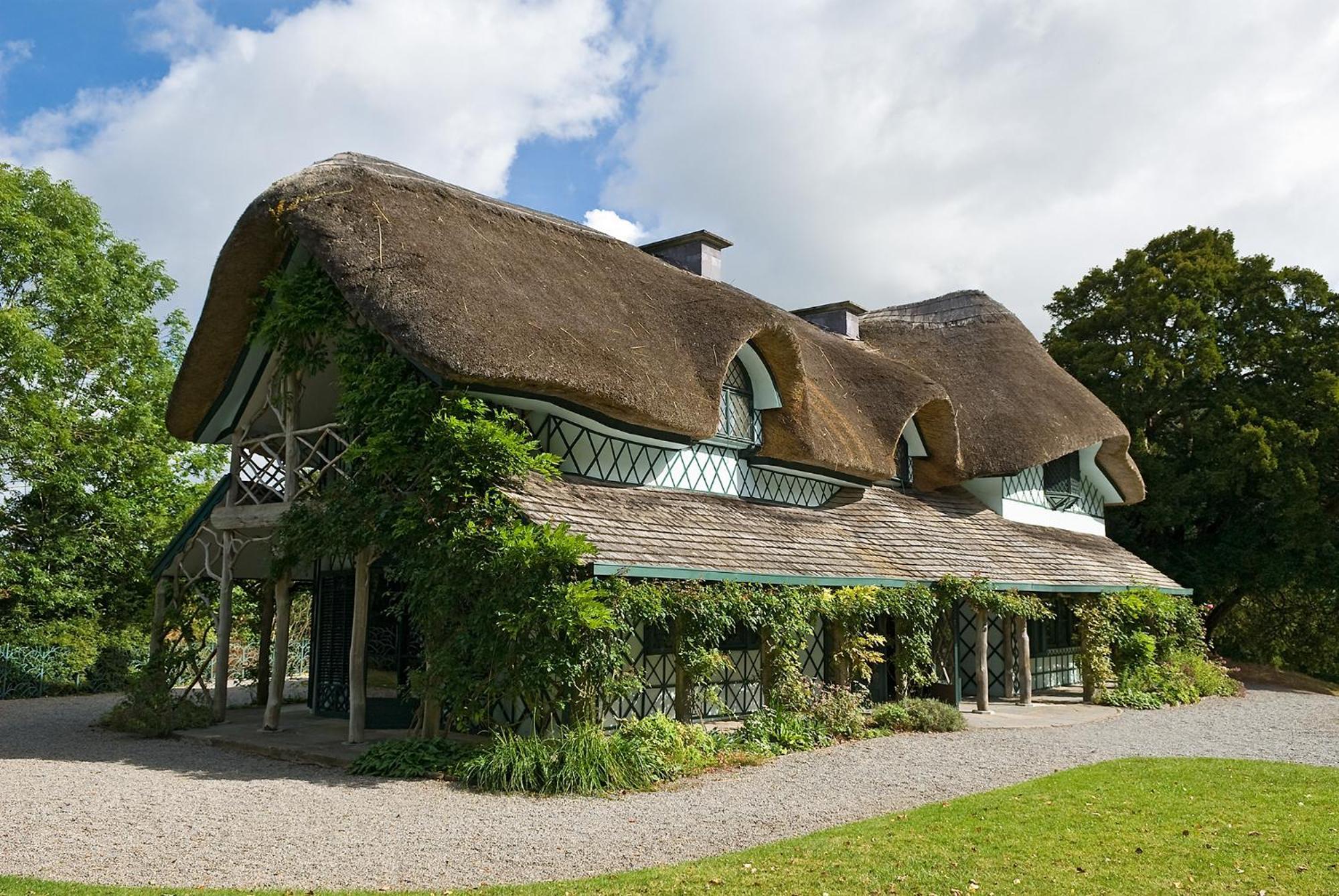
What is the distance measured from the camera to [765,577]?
39.8 ft

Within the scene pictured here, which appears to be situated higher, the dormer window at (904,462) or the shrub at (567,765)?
the dormer window at (904,462)

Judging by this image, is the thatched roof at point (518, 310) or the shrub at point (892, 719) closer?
the thatched roof at point (518, 310)

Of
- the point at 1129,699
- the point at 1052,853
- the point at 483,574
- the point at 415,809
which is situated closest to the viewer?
the point at 1052,853

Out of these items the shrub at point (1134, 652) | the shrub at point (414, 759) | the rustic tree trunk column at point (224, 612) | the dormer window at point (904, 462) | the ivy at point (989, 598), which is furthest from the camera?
the dormer window at point (904, 462)

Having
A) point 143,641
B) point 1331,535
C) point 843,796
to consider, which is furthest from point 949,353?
point 143,641

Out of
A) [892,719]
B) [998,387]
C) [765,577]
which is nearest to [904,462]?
[998,387]

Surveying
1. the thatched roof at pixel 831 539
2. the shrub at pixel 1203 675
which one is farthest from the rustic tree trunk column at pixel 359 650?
the shrub at pixel 1203 675

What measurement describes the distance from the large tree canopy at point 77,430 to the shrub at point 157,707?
7.75 metres

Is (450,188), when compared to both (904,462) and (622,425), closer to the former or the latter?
(622,425)

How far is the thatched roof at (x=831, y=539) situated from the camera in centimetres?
1134

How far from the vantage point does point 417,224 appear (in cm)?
1240

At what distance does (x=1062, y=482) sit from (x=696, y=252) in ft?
31.2

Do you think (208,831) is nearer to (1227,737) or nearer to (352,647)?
(352,647)

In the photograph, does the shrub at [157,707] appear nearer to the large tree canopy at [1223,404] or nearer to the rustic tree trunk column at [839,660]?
the rustic tree trunk column at [839,660]
